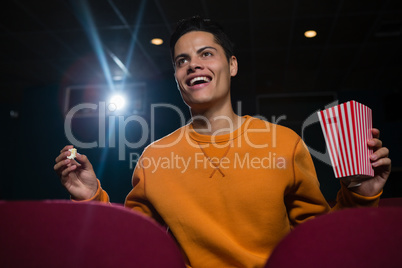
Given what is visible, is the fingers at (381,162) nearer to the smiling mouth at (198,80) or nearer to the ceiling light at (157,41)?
the smiling mouth at (198,80)

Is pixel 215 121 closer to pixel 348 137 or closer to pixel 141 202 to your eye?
pixel 141 202

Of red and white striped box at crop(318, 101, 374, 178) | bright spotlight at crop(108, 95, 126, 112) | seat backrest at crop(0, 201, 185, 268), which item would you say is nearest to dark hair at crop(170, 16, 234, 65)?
red and white striped box at crop(318, 101, 374, 178)

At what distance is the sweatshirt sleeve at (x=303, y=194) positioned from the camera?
3.48 ft

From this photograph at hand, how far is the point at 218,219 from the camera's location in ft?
3.40

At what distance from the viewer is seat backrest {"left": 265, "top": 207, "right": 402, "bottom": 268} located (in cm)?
41

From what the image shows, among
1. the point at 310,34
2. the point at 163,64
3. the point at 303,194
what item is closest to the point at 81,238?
the point at 303,194

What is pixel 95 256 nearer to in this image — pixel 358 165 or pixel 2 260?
pixel 2 260

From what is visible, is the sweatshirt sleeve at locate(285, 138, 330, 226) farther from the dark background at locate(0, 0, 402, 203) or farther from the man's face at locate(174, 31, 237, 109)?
the dark background at locate(0, 0, 402, 203)

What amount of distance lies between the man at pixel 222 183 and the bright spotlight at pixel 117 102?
18.3ft

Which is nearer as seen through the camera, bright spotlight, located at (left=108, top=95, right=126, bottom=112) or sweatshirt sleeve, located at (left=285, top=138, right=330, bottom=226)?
sweatshirt sleeve, located at (left=285, top=138, right=330, bottom=226)

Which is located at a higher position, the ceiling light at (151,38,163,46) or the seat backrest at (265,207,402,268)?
the ceiling light at (151,38,163,46)

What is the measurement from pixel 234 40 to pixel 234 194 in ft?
13.9

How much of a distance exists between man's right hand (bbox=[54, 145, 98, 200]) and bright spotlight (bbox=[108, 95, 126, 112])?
569 cm

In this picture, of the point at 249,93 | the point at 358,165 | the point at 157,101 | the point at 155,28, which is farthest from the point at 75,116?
the point at 358,165
